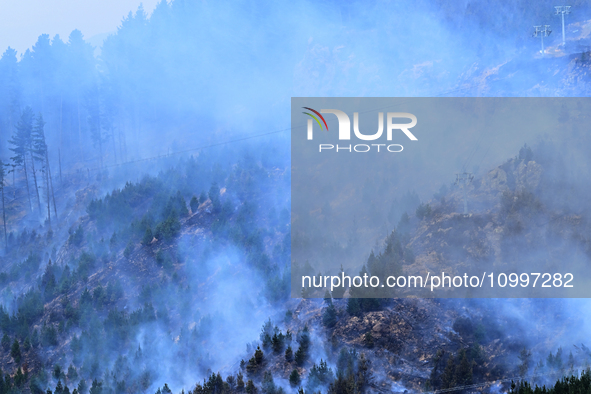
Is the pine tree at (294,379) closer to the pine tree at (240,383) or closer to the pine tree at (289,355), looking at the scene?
the pine tree at (289,355)

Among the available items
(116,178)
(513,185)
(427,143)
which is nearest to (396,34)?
(427,143)

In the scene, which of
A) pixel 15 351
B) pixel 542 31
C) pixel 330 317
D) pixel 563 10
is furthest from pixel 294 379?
pixel 563 10

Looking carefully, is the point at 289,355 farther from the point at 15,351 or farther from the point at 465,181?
the point at 15,351

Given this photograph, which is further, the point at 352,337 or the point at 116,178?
the point at 116,178

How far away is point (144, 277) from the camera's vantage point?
2912cm

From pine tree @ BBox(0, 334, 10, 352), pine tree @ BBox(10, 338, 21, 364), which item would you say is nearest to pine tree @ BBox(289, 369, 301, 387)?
pine tree @ BBox(10, 338, 21, 364)

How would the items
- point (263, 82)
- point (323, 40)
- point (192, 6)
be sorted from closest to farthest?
point (323, 40), point (263, 82), point (192, 6)

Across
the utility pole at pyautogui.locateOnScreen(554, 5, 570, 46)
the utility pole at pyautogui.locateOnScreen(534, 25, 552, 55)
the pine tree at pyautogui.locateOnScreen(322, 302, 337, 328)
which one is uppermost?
the utility pole at pyautogui.locateOnScreen(554, 5, 570, 46)

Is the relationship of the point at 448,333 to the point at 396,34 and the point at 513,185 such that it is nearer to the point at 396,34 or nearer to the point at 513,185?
the point at 513,185

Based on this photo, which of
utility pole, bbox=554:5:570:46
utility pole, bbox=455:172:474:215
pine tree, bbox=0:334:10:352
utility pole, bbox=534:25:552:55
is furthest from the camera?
utility pole, bbox=534:25:552:55

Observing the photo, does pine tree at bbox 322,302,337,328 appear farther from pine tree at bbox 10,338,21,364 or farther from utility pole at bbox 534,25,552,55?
utility pole at bbox 534,25,552,55

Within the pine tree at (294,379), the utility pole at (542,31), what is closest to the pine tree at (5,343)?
the pine tree at (294,379)

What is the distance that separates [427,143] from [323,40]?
51.9 ft

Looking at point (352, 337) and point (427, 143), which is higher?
point (427, 143)
